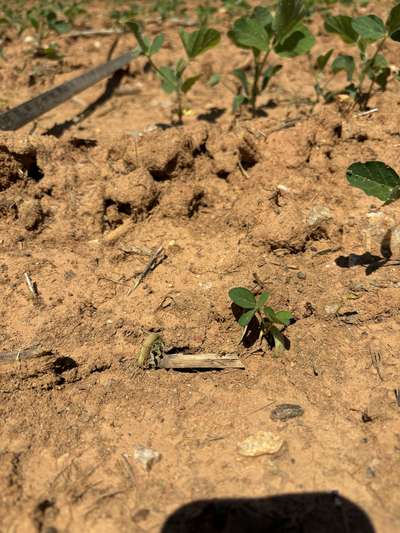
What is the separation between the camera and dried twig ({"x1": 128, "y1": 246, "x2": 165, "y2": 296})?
219 cm

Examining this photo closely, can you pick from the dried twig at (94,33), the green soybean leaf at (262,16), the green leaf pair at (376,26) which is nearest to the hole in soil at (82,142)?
the green soybean leaf at (262,16)

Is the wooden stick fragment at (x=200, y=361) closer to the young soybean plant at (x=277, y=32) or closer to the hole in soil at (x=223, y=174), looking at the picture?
the hole in soil at (x=223, y=174)

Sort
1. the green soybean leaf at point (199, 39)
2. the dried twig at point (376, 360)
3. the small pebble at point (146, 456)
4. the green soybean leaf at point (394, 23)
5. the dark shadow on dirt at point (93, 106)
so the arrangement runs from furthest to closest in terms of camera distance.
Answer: the dark shadow on dirt at point (93, 106), the green soybean leaf at point (199, 39), the green soybean leaf at point (394, 23), the dried twig at point (376, 360), the small pebble at point (146, 456)

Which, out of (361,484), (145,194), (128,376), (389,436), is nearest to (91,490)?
(128,376)

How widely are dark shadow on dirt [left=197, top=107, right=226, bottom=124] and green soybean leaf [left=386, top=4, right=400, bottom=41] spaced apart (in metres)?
1.27

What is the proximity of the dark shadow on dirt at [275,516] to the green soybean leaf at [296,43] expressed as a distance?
8.72 feet

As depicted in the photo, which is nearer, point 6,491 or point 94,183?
point 6,491

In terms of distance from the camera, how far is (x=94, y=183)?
2.54 meters

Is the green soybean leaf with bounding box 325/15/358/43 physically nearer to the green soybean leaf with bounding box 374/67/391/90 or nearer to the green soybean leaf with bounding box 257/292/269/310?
the green soybean leaf with bounding box 374/67/391/90

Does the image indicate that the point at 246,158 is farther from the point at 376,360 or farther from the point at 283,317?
the point at 376,360

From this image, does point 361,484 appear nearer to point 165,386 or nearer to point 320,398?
point 320,398

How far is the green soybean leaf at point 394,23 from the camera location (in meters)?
2.58

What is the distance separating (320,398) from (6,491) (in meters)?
1.15

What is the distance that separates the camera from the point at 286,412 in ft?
5.61
